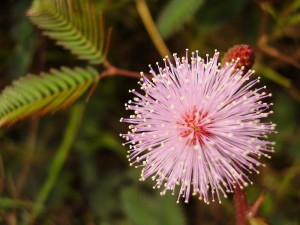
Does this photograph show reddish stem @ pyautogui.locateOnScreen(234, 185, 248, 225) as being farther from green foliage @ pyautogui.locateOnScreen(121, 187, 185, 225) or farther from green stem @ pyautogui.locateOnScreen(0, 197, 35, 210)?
green stem @ pyautogui.locateOnScreen(0, 197, 35, 210)

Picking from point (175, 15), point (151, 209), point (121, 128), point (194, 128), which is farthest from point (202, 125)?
point (121, 128)

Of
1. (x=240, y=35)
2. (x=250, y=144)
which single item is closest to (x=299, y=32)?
(x=240, y=35)

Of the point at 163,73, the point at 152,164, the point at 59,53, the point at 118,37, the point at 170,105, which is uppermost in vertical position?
the point at 118,37

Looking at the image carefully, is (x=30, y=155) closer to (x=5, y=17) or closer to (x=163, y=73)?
(x=5, y=17)

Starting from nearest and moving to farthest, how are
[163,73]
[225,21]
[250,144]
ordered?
[250,144]
[163,73]
[225,21]

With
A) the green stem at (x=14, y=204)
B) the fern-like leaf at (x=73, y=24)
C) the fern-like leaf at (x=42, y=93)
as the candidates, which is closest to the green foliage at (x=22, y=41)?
the fern-like leaf at (x=73, y=24)
